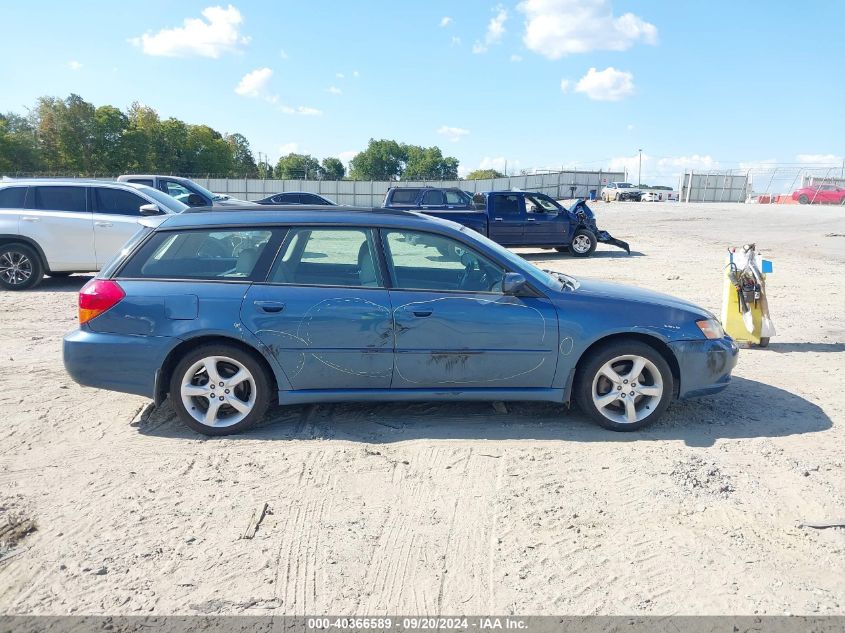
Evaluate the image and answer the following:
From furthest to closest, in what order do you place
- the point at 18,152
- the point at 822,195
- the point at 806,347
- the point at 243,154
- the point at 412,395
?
→ the point at 243,154 → the point at 18,152 → the point at 822,195 → the point at 806,347 → the point at 412,395

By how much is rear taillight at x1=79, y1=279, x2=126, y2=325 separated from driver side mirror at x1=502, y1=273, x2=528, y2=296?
2.75 m

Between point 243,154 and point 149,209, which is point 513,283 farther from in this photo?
point 243,154

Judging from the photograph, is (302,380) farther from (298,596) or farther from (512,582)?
(512,582)

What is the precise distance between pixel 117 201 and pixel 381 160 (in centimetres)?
11428

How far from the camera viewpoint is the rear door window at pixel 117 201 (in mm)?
10484

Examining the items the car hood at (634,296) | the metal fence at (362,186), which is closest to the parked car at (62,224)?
the car hood at (634,296)

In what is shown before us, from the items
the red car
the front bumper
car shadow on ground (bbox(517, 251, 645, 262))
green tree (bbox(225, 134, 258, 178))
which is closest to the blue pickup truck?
car shadow on ground (bbox(517, 251, 645, 262))

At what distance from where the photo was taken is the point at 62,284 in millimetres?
11219

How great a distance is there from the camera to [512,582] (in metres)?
2.89

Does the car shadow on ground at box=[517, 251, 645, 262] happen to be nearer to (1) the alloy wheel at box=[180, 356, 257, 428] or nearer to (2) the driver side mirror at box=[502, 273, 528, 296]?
(2) the driver side mirror at box=[502, 273, 528, 296]

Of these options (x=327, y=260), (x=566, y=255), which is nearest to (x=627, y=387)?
(x=327, y=260)

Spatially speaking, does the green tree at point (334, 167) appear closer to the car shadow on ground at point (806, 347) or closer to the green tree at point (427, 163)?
the green tree at point (427, 163)

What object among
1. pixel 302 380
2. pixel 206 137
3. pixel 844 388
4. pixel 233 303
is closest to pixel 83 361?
pixel 233 303

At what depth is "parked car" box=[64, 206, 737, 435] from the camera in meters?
4.44
